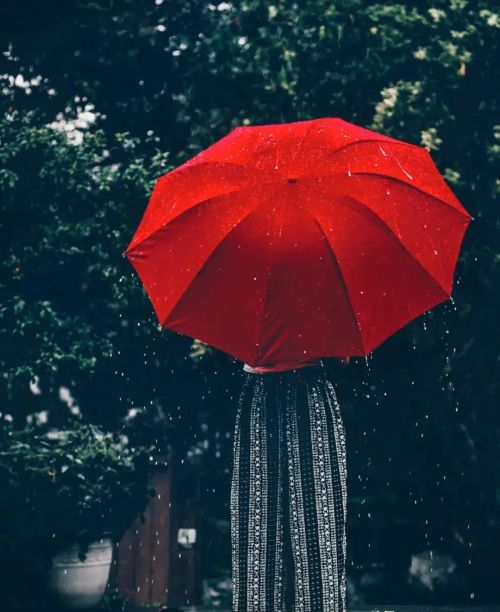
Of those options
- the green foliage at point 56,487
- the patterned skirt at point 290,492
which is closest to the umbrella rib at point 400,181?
the patterned skirt at point 290,492

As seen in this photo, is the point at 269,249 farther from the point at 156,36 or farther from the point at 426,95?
the point at 156,36

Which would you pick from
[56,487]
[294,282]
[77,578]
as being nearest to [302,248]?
[294,282]

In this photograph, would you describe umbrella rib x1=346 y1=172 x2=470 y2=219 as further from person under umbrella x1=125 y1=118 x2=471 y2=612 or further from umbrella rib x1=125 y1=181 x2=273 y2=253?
umbrella rib x1=125 y1=181 x2=273 y2=253

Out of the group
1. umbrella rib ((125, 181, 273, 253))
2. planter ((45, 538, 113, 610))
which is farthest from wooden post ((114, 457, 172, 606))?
umbrella rib ((125, 181, 273, 253))

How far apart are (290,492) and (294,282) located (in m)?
0.92

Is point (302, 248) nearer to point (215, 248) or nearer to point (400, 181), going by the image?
point (215, 248)

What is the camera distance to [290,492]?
3777 millimetres

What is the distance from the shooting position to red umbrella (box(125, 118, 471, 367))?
343cm

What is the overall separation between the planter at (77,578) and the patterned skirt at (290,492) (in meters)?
2.94

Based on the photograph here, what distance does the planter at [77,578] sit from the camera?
641cm

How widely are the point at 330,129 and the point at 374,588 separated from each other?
178 inches

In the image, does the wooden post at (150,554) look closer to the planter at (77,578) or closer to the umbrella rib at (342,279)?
the planter at (77,578)

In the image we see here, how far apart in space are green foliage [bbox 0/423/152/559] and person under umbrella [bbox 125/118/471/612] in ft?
8.83

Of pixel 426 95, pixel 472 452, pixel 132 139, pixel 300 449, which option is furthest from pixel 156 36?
pixel 300 449
